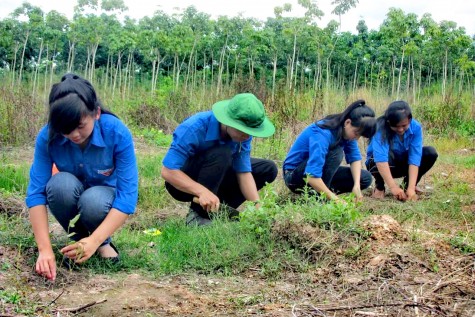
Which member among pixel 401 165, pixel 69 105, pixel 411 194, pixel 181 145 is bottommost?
pixel 411 194

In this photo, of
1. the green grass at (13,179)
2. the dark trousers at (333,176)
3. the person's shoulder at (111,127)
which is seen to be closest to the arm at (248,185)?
the dark trousers at (333,176)

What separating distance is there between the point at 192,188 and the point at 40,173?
1.20 metres

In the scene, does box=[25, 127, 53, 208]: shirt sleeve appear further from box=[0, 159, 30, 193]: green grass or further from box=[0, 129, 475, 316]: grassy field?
box=[0, 159, 30, 193]: green grass

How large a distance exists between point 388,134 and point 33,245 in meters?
3.45

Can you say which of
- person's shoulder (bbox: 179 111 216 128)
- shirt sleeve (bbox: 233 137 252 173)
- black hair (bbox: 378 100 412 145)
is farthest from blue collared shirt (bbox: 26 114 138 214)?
black hair (bbox: 378 100 412 145)

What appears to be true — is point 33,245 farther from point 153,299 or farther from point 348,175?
point 348,175

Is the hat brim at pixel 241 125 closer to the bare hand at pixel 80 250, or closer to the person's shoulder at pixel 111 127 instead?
the person's shoulder at pixel 111 127

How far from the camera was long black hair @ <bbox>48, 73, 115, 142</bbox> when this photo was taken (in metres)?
2.69

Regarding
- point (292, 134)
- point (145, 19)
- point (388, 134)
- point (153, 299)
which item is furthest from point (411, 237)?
point (145, 19)

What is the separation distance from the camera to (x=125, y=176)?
305 centimetres

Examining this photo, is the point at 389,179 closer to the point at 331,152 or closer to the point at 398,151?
the point at 398,151

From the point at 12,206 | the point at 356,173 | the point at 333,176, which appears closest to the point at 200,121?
the point at 12,206

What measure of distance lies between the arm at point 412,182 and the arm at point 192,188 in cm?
223

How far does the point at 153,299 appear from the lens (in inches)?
104
